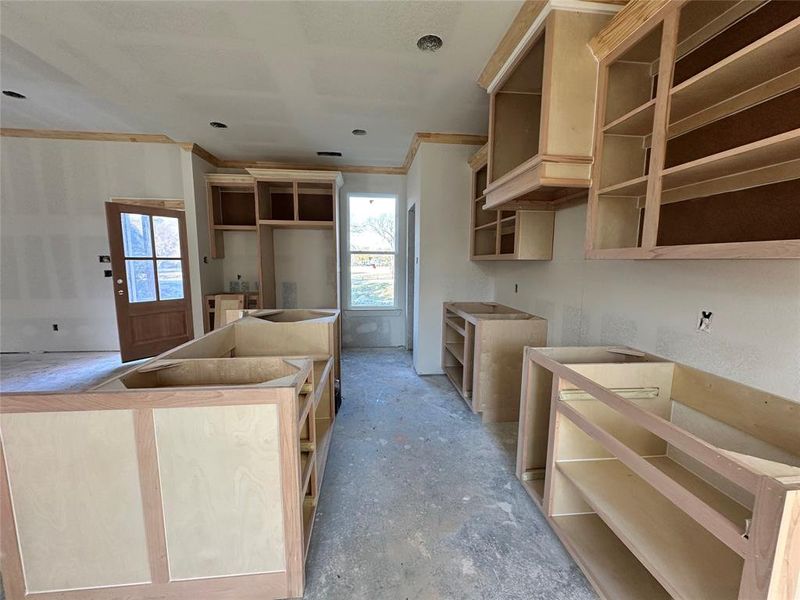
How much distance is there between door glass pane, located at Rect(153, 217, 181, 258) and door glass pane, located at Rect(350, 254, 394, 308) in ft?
7.67

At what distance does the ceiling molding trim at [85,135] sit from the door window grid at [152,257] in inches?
40.0

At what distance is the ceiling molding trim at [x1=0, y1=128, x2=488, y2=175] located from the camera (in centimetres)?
341

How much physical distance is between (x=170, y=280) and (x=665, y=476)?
508cm

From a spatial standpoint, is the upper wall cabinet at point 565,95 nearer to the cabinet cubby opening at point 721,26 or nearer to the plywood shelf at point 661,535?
the cabinet cubby opening at point 721,26

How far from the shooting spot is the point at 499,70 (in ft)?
6.93

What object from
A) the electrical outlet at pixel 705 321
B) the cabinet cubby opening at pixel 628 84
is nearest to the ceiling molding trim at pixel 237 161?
the cabinet cubby opening at pixel 628 84

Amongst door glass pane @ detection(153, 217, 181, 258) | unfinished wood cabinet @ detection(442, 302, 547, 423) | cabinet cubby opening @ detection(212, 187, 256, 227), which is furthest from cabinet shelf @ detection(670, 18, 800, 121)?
door glass pane @ detection(153, 217, 181, 258)

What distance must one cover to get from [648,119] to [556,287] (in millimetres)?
1323

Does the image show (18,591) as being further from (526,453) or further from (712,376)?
(712,376)

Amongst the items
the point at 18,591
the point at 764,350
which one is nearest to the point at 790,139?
the point at 764,350

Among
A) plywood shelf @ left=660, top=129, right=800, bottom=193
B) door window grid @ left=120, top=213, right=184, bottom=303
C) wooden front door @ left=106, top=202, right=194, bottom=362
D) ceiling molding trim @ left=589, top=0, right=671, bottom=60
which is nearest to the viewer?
plywood shelf @ left=660, top=129, right=800, bottom=193

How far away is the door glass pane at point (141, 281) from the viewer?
3.78 metres

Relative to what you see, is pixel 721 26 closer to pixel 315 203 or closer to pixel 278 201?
pixel 315 203

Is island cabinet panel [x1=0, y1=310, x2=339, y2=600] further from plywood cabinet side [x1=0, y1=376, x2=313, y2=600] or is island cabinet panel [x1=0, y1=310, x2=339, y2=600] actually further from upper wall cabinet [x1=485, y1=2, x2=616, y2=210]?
upper wall cabinet [x1=485, y1=2, x2=616, y2=210]
